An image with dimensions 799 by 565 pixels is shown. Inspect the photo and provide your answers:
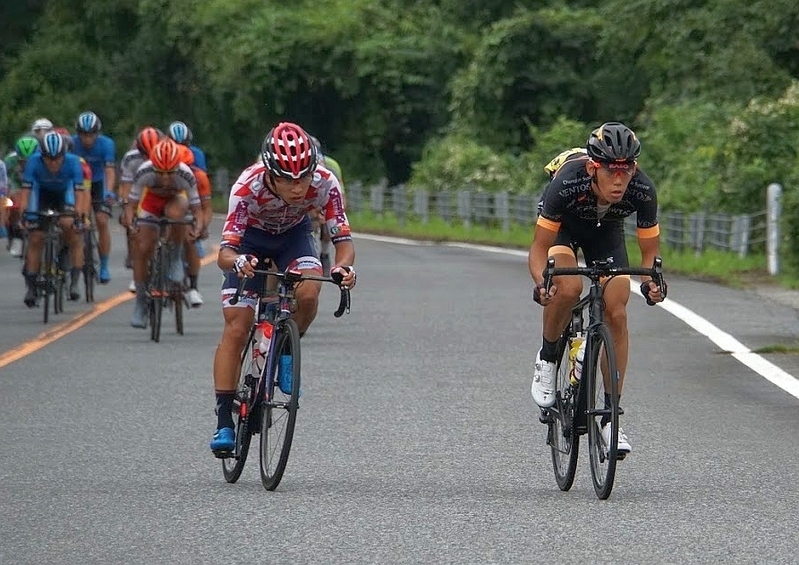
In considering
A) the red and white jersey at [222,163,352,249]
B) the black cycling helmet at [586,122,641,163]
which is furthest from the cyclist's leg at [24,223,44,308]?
the black cycling helmet at [586,122,641,163]

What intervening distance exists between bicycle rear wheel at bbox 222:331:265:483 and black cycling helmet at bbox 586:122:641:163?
1.76 m

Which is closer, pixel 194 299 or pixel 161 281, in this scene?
pixel 161 281

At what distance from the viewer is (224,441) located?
9.20 m

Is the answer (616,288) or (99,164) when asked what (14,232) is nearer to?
(99,164)

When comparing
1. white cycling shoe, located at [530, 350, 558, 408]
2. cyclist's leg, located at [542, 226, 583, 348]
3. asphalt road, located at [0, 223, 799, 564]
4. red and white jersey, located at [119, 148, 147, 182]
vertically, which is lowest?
asphalt road, located at [0, 223, 799, 564]

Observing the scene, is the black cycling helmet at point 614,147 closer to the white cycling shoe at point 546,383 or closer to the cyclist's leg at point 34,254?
the white cycling shoe at point 546,383

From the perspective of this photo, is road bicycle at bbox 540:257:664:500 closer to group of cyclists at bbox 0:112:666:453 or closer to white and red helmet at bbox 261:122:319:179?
group of cyclists at bbox 0:112:666:453

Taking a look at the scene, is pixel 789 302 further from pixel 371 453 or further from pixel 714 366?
pixel 371 453

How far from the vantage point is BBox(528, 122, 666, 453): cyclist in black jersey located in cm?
887

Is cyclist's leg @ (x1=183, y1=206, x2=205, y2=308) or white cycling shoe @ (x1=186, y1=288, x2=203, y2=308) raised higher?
cyclist's leg @ (x1=183, y1=206, x2=205, y2=308)

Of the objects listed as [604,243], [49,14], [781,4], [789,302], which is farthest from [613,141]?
[49,14]

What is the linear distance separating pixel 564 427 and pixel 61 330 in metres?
9.56

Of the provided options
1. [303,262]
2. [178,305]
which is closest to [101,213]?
[178,305]

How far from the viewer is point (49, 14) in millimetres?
69938
